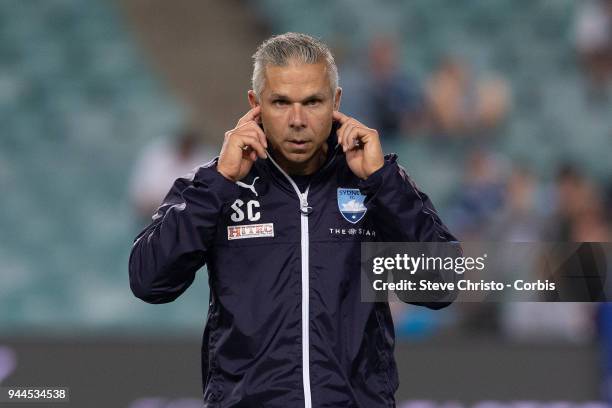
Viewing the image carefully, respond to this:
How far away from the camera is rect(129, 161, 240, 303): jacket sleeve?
2.93 metres

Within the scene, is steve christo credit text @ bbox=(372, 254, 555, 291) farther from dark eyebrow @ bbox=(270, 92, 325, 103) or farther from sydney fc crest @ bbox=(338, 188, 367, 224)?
dark eyebrow @ bbox=(270, 92, 325, 103)

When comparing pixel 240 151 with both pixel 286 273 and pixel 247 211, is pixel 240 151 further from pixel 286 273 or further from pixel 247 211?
pixel 286 273

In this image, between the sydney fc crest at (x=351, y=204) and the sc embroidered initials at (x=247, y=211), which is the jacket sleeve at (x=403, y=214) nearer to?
the sydney fc crest at (x=351, y=204)

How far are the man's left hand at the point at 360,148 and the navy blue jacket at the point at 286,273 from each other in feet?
0.09

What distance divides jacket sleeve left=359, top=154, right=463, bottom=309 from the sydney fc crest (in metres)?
0.02

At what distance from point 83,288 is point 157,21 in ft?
8.35

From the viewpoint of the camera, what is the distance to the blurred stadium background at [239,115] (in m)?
6.91

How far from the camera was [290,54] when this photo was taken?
10.1ft

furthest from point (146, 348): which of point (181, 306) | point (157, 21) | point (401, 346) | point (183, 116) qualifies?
point (157, 21)

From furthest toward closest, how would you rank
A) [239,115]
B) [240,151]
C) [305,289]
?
[239,115]
[240,151]
[305,289]

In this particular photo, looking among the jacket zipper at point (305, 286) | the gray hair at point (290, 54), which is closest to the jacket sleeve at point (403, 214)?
the jacket zipper at point (305, 286)

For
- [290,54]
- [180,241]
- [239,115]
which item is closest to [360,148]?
[290,54]

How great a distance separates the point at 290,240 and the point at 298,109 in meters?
0.34

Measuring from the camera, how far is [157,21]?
9461 millimetres
